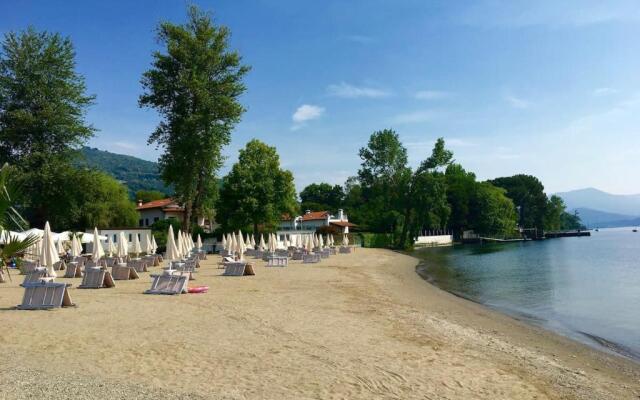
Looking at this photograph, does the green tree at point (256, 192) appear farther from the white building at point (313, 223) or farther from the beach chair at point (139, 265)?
the beach chair at point (139, 265)

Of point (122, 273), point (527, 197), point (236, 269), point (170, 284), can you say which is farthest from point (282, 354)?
point (527, 197)

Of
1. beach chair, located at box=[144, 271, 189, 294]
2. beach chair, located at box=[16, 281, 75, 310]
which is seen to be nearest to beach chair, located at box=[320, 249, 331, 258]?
beach chair, located at box=[144, 271, 189, 294]

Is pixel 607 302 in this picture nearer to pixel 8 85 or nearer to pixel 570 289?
pixel 570 289

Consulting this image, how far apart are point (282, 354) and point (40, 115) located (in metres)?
32.6

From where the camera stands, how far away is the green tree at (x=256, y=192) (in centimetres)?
5091

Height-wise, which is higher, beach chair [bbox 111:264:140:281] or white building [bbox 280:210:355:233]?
white building [bbox 280:210:355:233]

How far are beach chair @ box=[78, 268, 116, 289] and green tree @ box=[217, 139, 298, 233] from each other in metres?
32.6

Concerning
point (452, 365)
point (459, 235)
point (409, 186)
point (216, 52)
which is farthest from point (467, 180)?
point (452, 365)

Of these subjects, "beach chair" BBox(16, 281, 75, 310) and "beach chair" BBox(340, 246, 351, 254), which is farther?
"beach chair" BBox(340, 246, 351, 254)

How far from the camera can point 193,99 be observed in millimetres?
36531

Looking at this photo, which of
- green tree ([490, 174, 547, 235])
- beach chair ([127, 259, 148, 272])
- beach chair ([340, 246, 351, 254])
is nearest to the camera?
beach chair ([127, 259, 148, 272])

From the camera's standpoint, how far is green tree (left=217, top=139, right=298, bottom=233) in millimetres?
50906

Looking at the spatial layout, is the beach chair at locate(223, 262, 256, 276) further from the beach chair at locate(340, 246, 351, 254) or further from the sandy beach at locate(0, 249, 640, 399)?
the beach chair at locate(340, 246, 351, 254)

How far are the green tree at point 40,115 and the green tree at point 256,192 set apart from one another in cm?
1814
